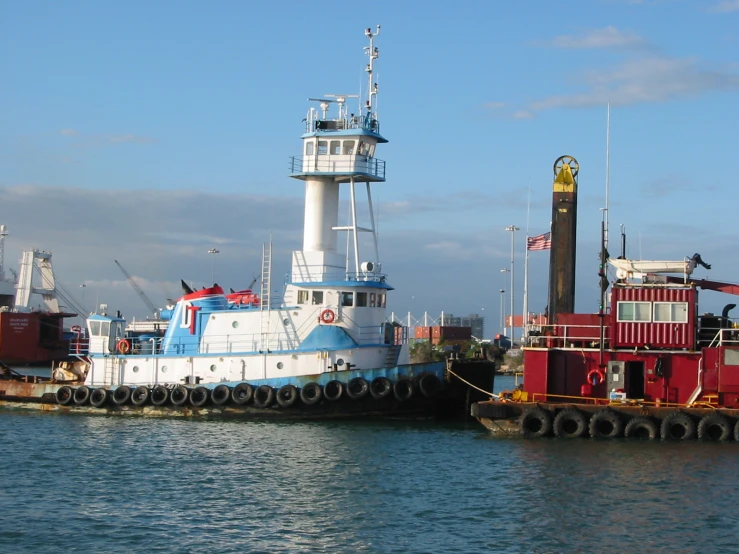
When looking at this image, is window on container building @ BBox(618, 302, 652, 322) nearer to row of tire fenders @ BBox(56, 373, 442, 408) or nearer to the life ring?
row of tire fenders @ BBox(56, 373, 442, 408)

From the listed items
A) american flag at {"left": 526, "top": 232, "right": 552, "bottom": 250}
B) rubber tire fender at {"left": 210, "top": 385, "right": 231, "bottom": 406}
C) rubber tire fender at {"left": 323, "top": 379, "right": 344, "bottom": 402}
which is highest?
american flag at {"left": 526, "top": 232, "right": 552, "bottom": 250}

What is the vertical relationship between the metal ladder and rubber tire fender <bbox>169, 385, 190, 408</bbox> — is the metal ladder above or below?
above

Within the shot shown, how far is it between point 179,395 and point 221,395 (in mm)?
1597

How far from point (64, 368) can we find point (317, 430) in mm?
11785

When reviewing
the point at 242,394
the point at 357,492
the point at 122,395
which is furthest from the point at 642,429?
the point at 122,395

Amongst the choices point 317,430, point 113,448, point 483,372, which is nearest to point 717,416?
point 483,372

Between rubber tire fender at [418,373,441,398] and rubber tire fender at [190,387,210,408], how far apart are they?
22.2ft

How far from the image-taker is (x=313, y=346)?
30281 millimetres

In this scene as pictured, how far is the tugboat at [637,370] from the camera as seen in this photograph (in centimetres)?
2533

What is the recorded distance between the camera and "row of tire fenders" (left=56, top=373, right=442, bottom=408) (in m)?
29.0

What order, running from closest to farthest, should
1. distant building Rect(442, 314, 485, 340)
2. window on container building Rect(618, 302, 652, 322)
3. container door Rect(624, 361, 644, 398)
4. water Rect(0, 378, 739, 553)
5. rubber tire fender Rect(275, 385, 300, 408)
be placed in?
water Rect(0, 378, 739, 553), window on container building Rect(618, 302, 652, 322), container door Rect(624, 361, 644, 398), rubber tire fender Rect(275, 385, 300, 408), distant building Rect(442, 314, 485, 340)

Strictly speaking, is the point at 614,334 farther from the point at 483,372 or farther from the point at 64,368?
the point at 64,368

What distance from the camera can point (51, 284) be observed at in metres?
82.2

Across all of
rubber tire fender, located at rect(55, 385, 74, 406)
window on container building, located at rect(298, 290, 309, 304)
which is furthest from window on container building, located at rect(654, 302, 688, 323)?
rubber tire fender, located at rect(55, 385, 74, 406)
